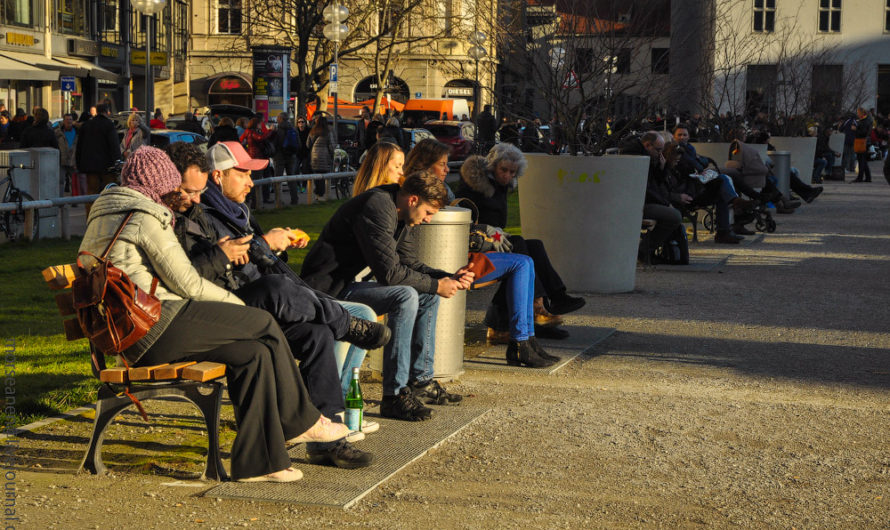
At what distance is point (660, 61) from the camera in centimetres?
1427

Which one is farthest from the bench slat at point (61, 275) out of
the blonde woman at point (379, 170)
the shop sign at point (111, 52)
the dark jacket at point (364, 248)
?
the shop sign at point (111, 52)

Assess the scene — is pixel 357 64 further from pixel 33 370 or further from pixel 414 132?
pixel 33 370

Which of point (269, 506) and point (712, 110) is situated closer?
point (269, 506)

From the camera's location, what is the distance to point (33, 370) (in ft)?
25.6

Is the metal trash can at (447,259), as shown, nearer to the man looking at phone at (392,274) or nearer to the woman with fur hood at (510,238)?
the man looking at phone at (392,274)

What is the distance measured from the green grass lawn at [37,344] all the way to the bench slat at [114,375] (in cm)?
132

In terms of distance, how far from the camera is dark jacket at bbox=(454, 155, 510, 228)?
927 centimetres

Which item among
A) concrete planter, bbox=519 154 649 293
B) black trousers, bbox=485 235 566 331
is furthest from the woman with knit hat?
concrete planter, bbox=519 154 649 293

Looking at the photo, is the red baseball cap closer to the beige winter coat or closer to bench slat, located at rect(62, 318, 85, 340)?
the beige winter coat

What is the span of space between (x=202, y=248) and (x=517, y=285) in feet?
8.71

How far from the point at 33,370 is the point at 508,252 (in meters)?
2.95

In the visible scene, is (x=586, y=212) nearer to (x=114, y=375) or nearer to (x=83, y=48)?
(x=114, y=375)

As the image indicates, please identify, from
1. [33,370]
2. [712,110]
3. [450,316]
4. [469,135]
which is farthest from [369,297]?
[469,135]

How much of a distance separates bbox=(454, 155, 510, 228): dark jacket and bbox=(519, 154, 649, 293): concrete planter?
1742 millimetres
